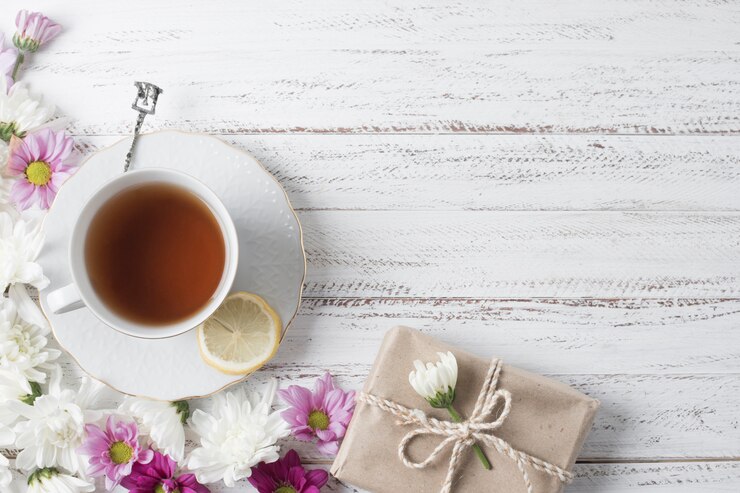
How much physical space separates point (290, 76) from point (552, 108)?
1.32ft

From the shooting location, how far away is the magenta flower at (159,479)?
1.02 metres

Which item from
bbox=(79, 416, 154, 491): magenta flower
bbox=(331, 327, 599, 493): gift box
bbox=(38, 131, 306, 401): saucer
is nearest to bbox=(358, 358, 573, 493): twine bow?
bbox=(331, 327, 599, 493): gift box

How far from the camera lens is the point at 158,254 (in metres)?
0.97

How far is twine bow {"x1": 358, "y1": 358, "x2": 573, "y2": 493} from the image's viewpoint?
3.18 ft

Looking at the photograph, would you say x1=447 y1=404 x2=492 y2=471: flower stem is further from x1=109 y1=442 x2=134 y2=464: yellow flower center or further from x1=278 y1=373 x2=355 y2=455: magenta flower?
x1=109 y1=442 x2=134 y2=464: yellow flower center

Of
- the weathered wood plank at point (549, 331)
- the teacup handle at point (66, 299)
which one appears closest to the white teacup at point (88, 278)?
the teacup handle at point (66, 299)

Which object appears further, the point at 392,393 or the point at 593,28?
the point at 593,28

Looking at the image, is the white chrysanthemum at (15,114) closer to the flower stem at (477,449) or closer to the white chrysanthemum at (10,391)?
the white chrysanthemum at (10,391)

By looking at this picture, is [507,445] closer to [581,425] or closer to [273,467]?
[581,425]

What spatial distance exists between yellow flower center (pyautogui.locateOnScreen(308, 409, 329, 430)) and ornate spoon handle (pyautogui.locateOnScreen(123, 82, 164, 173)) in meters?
0.44

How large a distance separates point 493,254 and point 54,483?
2.37ft

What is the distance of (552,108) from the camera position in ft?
3.62

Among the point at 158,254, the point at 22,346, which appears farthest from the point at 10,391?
the point at 158,254

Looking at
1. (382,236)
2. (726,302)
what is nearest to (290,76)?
(382,236)
